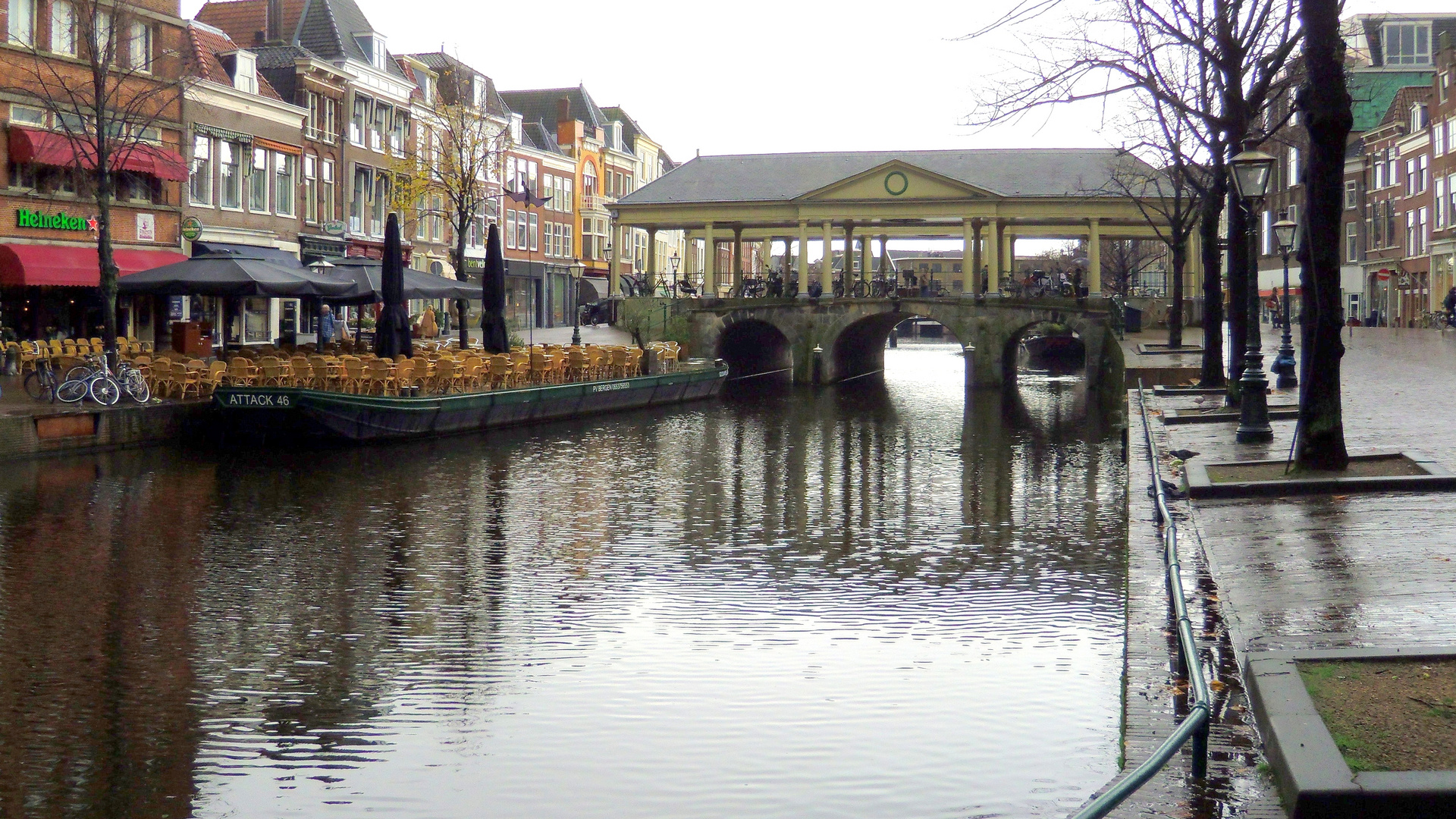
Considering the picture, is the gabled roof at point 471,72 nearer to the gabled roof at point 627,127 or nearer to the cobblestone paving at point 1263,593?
→ the gabled roof at point 627,127

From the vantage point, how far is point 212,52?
40500 mm

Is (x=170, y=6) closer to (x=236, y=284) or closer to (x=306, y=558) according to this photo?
(x=236, y=284)

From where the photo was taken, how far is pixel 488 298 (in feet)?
105

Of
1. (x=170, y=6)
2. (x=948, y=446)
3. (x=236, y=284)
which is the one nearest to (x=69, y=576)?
(x=236, y=284)

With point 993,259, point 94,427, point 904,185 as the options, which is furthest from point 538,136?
point 94,427

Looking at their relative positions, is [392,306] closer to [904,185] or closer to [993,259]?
[904,185]

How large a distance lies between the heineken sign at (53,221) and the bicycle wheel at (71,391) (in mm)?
11089

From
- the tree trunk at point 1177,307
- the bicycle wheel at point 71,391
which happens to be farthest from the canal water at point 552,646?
the tree trunk at point 1177,307

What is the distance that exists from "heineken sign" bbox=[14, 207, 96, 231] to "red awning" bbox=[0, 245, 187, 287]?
43 cm

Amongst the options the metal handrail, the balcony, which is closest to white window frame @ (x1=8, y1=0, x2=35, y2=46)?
the metal handrail

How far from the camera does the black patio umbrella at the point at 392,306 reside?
27531mm

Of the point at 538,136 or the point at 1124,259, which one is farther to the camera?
the point at 1124,259

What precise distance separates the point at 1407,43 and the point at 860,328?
101 feet

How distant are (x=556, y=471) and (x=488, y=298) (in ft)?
35.9
